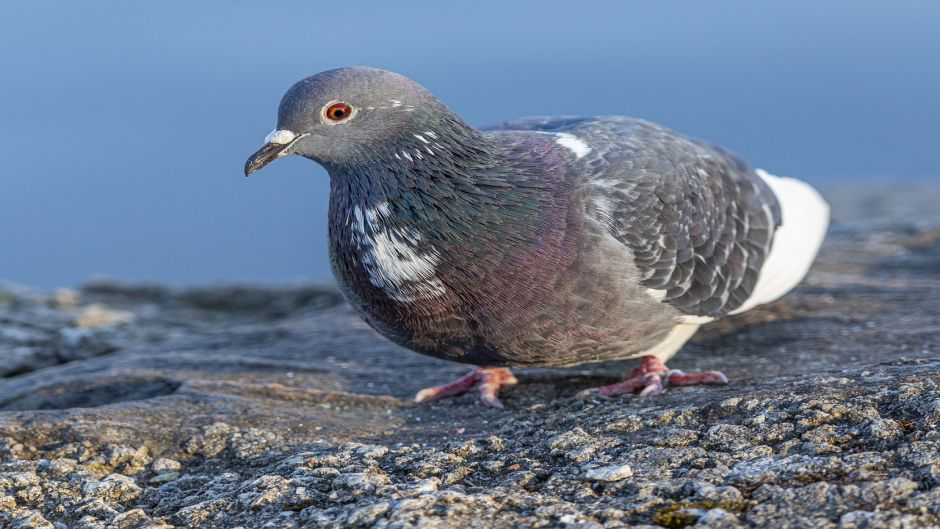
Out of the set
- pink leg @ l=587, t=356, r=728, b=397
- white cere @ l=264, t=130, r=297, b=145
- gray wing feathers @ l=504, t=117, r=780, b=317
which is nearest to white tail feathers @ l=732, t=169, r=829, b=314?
gray wing feathers @ l=504, t=117, r=780, b=317

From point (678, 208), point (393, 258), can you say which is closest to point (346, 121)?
point (393, 258)

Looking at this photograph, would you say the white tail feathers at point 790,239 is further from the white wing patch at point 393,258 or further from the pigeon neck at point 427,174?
the white wing patch at point 393,258

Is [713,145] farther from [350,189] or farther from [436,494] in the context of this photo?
[436,494]

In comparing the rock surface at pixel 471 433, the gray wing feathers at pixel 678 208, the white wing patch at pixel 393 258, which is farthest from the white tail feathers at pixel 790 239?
the white wing patch at pixel 393 258

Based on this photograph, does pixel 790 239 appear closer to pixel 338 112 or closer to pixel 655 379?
pixel 655 379

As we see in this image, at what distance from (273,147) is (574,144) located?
150 centimetres

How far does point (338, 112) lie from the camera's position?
486 cm

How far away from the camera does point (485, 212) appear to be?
4727 mm

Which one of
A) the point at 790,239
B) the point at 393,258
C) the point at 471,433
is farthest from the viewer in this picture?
the point at 790,239

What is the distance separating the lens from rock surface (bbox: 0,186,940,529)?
3273 mm

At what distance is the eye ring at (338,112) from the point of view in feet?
15.9

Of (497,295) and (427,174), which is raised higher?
(427,174)

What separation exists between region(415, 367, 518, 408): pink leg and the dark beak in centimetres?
148

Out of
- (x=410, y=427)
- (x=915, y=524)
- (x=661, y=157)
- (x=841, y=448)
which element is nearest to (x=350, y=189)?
(x=410, y=427)
